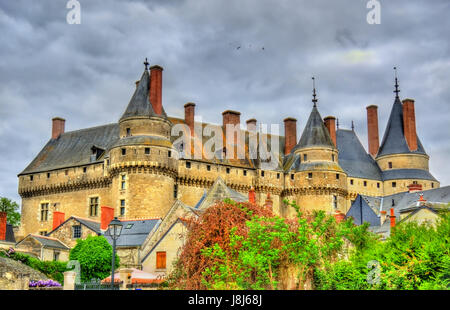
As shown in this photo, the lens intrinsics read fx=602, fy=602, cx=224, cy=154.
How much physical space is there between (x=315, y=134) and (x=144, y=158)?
50.9 feet

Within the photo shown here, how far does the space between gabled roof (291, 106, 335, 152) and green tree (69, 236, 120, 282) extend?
23.5m

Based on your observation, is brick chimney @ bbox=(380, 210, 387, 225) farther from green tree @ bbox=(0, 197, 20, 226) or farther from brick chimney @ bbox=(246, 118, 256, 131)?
green tree @ bbox=(0, 197, 20, 226)

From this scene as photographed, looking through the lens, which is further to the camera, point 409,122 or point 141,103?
point 409,122

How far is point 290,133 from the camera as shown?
52906mm

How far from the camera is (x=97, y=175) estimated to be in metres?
44.5

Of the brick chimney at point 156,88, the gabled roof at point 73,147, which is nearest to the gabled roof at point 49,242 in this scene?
the brick chimney at point 156,88

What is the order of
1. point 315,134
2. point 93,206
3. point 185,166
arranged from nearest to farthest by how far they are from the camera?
1. point 185,166
2. point 93,206
3. point 315,134

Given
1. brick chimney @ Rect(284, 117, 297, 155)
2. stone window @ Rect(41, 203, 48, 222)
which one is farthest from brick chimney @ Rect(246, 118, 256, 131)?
stone window @ Rect(41, 203, 48, 222)

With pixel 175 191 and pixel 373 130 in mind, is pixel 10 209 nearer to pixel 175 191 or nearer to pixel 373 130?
pixel 175 191

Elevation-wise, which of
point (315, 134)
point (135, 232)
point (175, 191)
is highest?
point (315, 134)

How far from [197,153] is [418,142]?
20407 millimetres

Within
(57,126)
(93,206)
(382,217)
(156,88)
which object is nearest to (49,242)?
(93,206)

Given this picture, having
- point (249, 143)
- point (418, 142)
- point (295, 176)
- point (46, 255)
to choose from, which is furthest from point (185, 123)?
point (418, 142)

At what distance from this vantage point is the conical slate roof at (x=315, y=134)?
4816 cm
